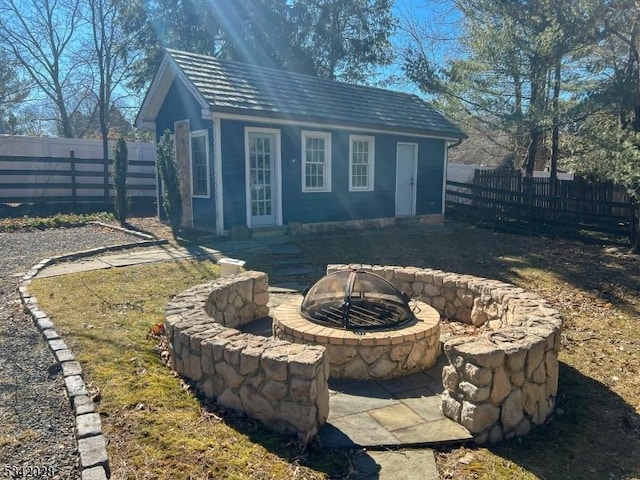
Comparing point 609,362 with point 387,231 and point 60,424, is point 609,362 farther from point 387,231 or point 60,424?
point 387,231

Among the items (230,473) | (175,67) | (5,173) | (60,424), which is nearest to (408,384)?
(230,473)

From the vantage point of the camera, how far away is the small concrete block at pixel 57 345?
4.18 m

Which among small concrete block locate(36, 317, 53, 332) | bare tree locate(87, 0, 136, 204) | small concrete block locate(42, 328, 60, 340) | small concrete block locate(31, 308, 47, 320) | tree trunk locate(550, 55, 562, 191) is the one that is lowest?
small concrete block locate(42, 328, 60, 340)

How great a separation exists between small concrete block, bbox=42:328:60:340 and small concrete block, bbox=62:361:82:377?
67 cm

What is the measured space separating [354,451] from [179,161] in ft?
32.9

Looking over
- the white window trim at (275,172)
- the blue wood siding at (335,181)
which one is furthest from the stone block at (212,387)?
the white window trim at (275,172)

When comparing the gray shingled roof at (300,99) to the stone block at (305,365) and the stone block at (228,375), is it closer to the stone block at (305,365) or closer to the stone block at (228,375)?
the stone block at (228,375)

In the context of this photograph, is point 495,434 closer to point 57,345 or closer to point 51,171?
point 57,345

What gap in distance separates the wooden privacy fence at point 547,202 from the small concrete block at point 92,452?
11.6 meters

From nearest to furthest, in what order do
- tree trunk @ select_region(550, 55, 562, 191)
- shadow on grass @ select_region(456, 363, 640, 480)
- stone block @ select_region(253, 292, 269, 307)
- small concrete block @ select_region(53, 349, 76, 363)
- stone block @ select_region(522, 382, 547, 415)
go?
shadow on grass @ select_region(456, 363, 640, 480), stone block @ select_region(522, 382, 547, 415), small concrete block @ select_region(53, 349, 76, 363), stone block @ select_region(253, 292, 269, 307), tree trunk @ select_region(550, 55, 562, 191)

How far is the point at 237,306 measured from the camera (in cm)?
553

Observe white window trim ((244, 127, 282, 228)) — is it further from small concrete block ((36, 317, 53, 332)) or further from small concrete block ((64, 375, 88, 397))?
small concrete block ((64, 375, 88, 397))

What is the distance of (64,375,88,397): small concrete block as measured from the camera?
11.1 ft

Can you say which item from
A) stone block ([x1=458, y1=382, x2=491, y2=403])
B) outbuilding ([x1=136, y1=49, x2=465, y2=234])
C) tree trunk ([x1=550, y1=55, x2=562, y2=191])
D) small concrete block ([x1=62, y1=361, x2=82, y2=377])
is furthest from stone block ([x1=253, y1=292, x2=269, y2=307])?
tree trunk ([x1=550, y1=55, x2=562, y2=191])
